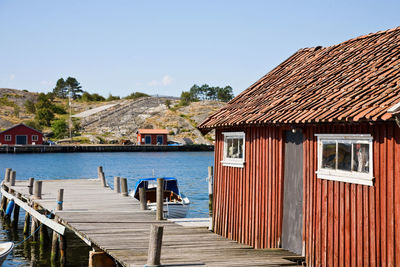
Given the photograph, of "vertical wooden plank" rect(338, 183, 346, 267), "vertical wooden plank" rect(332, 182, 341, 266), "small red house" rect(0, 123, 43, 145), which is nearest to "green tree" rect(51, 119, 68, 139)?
"small red house" rect(0, 123, 43, 145)

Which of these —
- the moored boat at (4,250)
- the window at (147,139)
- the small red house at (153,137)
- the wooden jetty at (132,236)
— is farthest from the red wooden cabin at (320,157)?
the small red house at (153,137)

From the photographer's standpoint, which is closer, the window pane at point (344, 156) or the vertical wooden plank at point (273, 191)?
the window pane at point (344, 156)

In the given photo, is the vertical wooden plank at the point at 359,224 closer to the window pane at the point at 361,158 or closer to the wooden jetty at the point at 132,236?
the window pane at the point at 361,158

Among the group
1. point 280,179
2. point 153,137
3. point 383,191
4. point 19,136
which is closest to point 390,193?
point 383,191

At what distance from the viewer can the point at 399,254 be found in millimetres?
8906

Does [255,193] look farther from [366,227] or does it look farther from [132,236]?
[366,227]

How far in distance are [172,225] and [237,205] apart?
9.67 feet

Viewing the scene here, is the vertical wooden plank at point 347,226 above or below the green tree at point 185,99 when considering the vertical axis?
below

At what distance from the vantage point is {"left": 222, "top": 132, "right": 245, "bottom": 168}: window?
45.5 feet

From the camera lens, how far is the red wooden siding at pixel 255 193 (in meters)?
12.5

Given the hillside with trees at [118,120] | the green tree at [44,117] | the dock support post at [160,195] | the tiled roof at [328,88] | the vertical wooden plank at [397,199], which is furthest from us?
the green tree at [44,117]

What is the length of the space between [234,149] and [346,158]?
452 centimetres

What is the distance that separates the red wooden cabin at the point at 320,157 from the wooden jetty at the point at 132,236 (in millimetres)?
786

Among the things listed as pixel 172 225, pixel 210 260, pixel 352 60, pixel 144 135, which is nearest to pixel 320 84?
pixel 352 60
